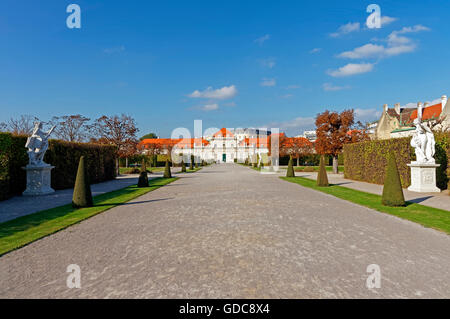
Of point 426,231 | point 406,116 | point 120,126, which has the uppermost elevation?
point 406,116

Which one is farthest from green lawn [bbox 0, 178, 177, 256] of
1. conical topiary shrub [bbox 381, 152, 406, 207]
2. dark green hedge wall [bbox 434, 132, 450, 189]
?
dark green hedge wall [bbox 434, 132, 450, 189]

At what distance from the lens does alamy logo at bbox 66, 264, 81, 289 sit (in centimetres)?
288

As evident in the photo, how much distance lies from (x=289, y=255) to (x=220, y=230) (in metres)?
1.74

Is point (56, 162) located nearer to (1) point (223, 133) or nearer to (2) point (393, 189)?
(2) point (393, 189)

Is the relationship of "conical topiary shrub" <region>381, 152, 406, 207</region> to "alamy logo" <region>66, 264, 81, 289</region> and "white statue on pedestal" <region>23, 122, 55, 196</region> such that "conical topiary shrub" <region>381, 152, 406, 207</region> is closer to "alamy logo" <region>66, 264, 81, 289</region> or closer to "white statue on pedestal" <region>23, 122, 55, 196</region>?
"alamy logo" <region>66, 264, 81, 289</region>

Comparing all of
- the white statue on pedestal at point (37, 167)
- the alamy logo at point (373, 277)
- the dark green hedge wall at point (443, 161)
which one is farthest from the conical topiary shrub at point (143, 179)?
the dark green hedge wall at point (443, 161)

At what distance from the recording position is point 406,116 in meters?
45.4

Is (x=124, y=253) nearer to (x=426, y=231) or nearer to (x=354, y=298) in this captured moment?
(x=354, y=298)

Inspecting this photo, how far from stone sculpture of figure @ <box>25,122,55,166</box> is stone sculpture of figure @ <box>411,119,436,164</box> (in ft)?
52.5

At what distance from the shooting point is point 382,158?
1380cm

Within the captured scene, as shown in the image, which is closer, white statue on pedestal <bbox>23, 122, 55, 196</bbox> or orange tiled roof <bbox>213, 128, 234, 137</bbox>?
white statue on pedestal <bbox>23, 122, 55, 196</bbox>
